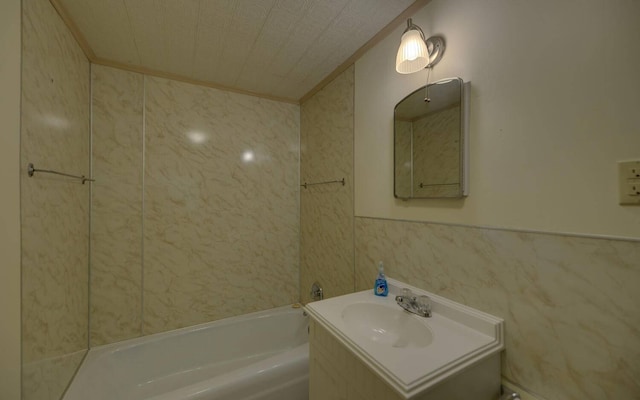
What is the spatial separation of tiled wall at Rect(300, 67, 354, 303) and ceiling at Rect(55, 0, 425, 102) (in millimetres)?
278

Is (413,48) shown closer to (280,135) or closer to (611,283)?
(611,283)

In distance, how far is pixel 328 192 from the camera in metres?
1.92

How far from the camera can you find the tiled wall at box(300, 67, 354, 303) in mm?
1696

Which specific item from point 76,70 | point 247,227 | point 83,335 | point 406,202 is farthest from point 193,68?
point 83,335

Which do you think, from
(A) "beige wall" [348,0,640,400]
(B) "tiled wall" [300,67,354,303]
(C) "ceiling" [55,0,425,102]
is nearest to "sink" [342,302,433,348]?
(A) "beige wall" [348,0,640,400]

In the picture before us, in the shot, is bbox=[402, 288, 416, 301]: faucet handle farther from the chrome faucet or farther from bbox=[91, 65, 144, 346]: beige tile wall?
bbox=[91, 65, 144, 346]: beige tile wall

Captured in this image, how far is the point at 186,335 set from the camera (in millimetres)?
1836

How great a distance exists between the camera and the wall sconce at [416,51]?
3.38 feet

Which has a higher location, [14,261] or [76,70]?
[76,70]

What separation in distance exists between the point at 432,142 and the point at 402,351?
88 centimetres

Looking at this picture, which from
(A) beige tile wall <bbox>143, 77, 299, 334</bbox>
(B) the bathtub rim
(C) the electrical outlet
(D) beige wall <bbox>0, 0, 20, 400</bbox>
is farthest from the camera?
(A) beige tile wall <bbox>143, 77, 299, 334</bbox>

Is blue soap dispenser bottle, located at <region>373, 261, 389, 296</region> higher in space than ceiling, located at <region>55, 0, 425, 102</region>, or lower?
lower

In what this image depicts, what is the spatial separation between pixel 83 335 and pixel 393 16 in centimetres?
257

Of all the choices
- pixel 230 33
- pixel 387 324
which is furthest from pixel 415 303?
pixel 230 33
